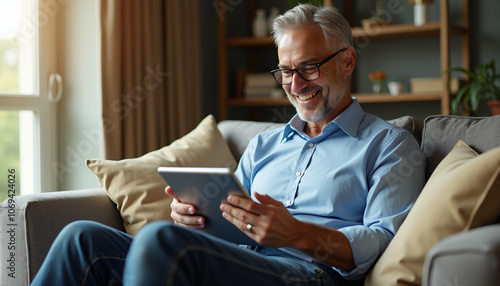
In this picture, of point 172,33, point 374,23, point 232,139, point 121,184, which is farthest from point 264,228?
point 374,23

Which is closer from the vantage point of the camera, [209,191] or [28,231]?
[209,191]

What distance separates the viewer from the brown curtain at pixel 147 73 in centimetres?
273

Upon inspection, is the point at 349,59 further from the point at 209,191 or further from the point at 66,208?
the point at 66,208

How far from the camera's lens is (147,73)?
115 inches

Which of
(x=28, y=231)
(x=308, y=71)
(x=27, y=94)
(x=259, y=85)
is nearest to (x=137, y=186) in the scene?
(x=28, y=231)

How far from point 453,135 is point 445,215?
1.69 feet

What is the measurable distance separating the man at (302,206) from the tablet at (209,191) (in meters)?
0.03

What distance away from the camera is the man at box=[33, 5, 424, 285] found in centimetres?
116

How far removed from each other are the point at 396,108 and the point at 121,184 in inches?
85.8

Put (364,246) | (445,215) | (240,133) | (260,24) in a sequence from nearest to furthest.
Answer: (445,215)
(364,246)
(240,133)
(260,24)

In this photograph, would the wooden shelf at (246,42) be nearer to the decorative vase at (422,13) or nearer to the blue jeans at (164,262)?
the decorative vase at (422,13)

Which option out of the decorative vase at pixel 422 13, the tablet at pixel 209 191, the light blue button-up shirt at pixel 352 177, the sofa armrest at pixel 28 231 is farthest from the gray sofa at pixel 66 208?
the decorative vase at pixel 422 13

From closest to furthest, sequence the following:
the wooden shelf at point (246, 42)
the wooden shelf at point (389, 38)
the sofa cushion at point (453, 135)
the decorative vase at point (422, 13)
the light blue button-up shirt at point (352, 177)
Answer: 1. the light blue button-up shirt at point (352, 177)
2. the sofa cushion at point (453, 135)
3. the wooden shelf at point (389, 38)
4. the decorative vase at point (422, 13)
5. the wooden shelf at point (246, 42)

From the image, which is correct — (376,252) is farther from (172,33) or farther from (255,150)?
(172,33)
